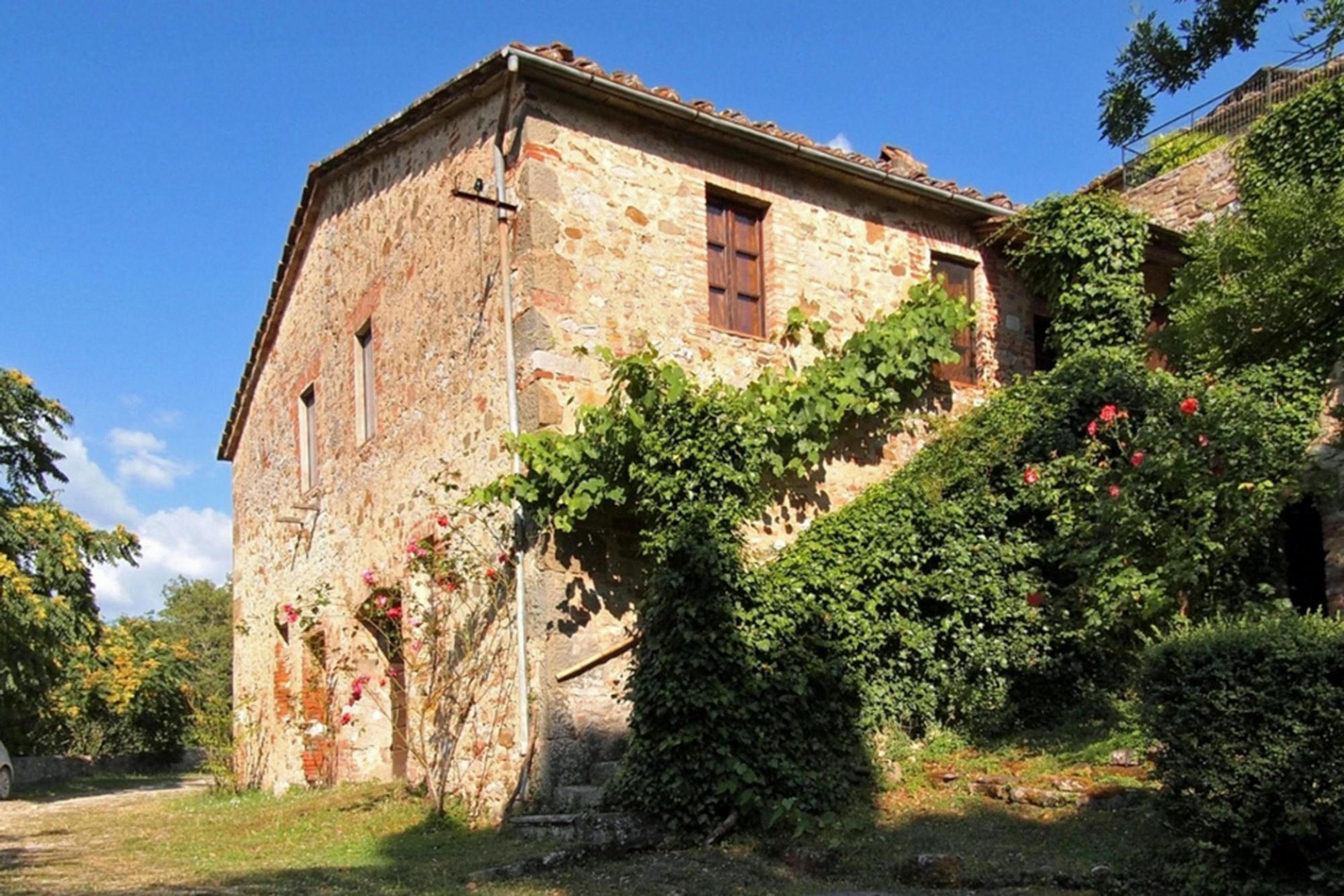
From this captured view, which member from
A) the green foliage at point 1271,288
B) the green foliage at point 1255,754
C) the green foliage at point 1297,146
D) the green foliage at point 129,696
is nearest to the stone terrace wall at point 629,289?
the green foliage at point 1271,288

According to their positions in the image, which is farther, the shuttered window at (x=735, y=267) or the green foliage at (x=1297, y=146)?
the green foliage at (x=1297, y=146)

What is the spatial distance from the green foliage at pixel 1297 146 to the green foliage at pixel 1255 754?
22.2 ft

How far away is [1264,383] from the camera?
10625 mm

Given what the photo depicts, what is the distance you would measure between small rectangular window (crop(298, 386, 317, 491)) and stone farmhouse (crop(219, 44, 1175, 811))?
0.04 metres

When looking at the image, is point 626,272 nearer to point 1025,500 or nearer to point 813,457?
point 813,457

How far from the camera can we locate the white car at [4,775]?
17578 mm

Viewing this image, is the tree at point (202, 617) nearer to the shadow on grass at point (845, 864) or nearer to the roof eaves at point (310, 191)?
the roof eaves at point (310, 191)

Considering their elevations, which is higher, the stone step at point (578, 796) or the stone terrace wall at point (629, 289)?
the stone terrace wall at point (629, 289)

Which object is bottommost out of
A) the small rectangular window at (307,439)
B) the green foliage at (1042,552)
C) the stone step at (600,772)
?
the stone step at (600,772)

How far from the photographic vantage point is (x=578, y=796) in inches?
343

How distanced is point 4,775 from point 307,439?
792cm

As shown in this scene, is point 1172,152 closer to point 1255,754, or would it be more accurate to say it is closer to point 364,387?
point 364,387

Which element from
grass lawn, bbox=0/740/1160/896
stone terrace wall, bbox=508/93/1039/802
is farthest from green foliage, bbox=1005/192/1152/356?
grass lawn, bbox=0/740/1160/896

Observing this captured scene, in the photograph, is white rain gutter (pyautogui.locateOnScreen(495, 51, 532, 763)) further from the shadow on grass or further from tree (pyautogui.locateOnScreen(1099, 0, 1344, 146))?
tree (pyautogui.locateOnScreen(1099, 0, 1344, 146))
